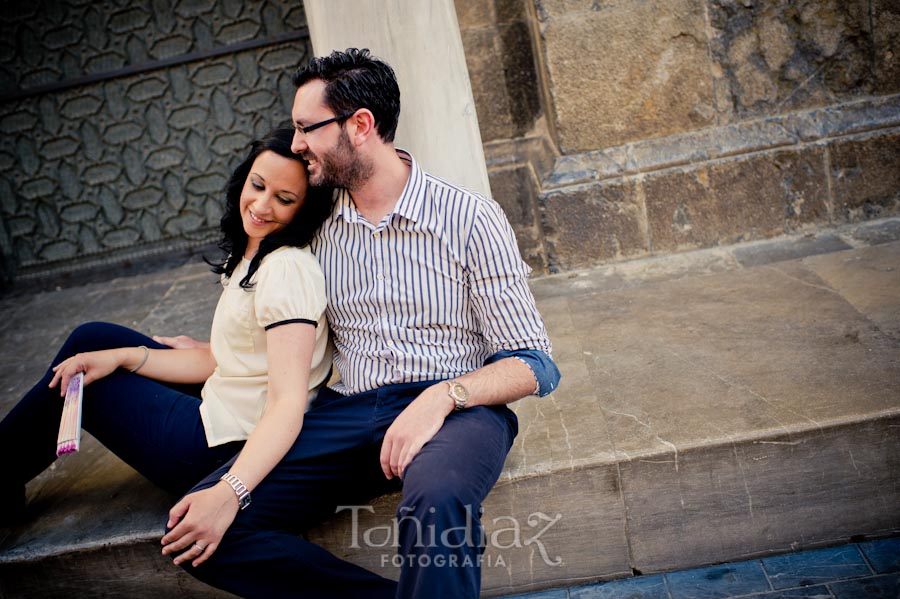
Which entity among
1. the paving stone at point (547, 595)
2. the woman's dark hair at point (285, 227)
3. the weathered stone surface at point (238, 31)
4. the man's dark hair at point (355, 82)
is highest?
the weathered stone surface at point (238, 31)

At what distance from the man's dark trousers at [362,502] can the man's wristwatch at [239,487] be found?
0.04 m

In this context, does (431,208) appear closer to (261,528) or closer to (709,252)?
(261,528)

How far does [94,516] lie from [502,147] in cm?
252

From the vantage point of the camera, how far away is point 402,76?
2676mm

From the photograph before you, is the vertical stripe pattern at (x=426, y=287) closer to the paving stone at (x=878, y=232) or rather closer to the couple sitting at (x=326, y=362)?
the couple sitting at (x=326, y=362)

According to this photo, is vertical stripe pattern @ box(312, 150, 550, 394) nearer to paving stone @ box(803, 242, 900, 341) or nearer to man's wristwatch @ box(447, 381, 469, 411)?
man's wristwatch @ box(447, 381, 469, 411)

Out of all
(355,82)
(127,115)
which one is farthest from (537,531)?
(127,115)

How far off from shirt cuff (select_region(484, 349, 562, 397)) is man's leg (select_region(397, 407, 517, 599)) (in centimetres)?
23

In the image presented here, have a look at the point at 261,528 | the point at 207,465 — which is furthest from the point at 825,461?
the point at 207,465

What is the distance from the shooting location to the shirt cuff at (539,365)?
227cm

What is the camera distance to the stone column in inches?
104

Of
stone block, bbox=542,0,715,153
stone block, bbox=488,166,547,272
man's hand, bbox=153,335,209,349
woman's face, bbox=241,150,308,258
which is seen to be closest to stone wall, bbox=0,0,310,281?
stone block, bbox=488,166,547,272

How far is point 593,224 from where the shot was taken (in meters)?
4.07

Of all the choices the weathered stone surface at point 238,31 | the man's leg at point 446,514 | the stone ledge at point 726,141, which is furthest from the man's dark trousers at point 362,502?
the weathered stone surface at point 238,31
